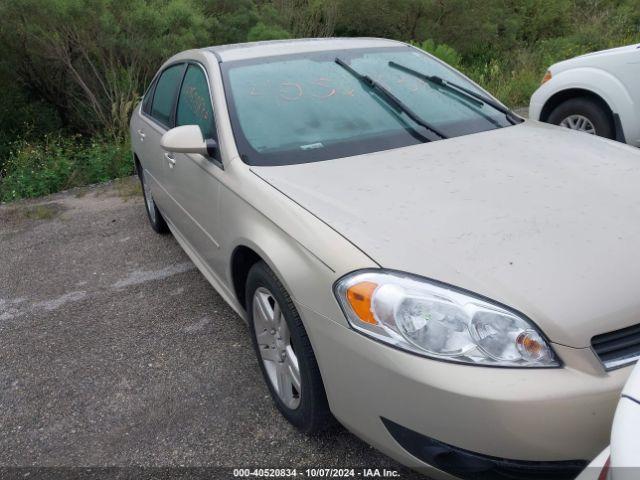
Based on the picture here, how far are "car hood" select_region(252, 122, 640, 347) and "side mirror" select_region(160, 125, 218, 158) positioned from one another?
39 centimetres

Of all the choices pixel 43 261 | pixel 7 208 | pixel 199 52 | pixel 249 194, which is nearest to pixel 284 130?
pixel 249 194

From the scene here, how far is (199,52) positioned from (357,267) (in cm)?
222

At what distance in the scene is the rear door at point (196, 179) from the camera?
2838 mm

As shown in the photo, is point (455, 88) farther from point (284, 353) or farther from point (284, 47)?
point (284, 353)

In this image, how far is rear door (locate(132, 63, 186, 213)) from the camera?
374cm

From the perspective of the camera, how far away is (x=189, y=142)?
2760 millimetres

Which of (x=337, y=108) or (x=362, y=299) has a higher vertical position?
(x=337, y=108)

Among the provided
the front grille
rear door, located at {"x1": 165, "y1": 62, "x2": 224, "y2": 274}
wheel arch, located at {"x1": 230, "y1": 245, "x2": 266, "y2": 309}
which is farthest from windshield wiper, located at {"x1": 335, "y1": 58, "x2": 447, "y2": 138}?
the front grille

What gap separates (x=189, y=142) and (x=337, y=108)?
750 mm

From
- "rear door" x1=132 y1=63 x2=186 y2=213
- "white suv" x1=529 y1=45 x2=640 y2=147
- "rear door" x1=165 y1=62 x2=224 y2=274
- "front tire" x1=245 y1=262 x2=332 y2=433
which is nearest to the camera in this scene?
"front tire" x1=245 y1=262 x2=332 y2=433

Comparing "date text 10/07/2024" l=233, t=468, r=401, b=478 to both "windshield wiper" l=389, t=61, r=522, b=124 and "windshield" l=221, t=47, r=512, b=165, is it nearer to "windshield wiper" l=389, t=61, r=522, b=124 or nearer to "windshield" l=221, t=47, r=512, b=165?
A: "windshield" l=221, t=47, r=512, b=165

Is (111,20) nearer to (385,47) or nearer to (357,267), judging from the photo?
(385,47)

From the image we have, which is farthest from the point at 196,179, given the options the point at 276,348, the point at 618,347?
the point at 618,347

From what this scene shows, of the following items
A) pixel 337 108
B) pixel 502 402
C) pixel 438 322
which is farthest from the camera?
pixel 337 108
